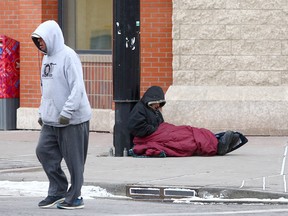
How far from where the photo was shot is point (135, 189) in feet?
32.9

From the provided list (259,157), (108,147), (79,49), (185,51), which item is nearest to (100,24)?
(79,49)

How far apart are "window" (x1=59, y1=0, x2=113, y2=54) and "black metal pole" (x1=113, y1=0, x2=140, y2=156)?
3748mm

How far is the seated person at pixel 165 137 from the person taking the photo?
12461mm

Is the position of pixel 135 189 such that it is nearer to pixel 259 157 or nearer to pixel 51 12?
pixel 259 157

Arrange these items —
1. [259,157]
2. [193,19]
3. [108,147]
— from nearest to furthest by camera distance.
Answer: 1. [259,157]
2. [108,147]
3. [193,19]

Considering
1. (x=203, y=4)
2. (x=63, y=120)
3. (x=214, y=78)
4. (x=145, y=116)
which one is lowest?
(x=145, y=116)

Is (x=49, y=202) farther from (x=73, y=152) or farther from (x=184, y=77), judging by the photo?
(x=184, y=77)

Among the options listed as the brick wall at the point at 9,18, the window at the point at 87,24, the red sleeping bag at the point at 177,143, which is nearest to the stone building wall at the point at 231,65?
the window at the point at 87,24

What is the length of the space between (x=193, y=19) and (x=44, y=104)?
6569 mm

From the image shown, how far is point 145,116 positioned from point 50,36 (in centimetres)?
379

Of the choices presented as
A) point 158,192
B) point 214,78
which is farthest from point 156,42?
point 158,192

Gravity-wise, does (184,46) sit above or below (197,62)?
above

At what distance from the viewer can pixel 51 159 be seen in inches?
354

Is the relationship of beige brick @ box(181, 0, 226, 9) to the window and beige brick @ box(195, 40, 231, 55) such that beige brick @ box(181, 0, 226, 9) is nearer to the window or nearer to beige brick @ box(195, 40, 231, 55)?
beige brick @ box(195, 40, 231, 55)
